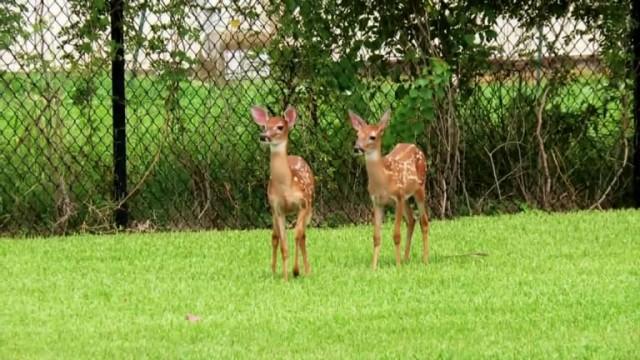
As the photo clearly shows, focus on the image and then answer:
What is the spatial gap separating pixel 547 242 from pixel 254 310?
263 cm

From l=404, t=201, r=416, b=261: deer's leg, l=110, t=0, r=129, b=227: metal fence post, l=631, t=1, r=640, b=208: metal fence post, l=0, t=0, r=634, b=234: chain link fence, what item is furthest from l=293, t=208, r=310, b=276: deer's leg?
l=631, t=1, r=640, b=208: metal fence post

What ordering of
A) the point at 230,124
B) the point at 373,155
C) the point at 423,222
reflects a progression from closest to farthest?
the point at 373,155
the point at 423,222
the point at 230,124

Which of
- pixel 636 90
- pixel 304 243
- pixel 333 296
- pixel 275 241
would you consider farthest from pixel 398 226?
pixel 636 90

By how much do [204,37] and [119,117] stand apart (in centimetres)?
83

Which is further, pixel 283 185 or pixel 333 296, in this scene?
pixel 283 185

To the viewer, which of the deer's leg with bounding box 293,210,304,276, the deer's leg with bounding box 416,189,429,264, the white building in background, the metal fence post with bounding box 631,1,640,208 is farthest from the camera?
the metal fence post with bounding box 631,1,640,208

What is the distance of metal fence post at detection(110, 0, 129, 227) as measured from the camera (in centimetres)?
1062

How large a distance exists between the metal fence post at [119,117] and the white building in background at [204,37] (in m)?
0.11

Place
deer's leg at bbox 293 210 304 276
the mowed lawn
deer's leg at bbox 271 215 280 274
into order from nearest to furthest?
the mowed lawn < deer's leg at bbox 293 210 304 276 < deer's leg at bbox 271 215 280 274

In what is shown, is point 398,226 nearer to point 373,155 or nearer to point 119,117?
point 373,155

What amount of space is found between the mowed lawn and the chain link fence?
0.73 metres

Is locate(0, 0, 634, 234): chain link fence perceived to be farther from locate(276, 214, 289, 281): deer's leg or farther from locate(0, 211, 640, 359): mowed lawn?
locate(276, 214, 289, 281): deer's leg

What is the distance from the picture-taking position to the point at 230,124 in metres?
11.0

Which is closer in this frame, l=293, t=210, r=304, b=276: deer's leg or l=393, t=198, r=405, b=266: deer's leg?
l=293, t=210, r=304, b=276: deer's leg
